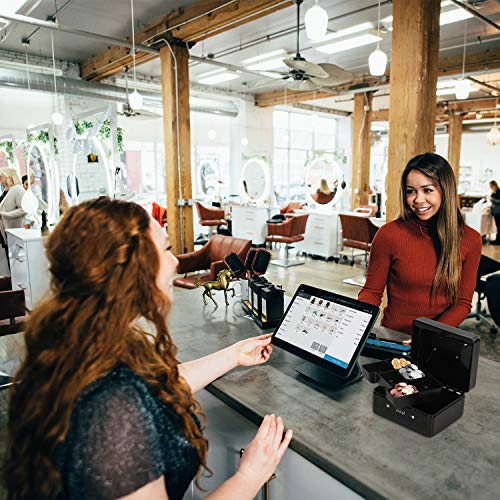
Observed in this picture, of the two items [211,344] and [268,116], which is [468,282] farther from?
[268,116]

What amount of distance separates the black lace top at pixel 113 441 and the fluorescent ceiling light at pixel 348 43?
7.24 m

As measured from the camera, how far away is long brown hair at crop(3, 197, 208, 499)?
82cm

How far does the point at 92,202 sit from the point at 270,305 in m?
1.22

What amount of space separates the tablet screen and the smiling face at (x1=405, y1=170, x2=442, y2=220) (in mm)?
727

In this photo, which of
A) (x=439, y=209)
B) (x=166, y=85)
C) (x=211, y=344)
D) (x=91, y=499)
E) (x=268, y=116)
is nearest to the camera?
(x=91, y=499)

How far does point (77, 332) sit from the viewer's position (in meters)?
0.85

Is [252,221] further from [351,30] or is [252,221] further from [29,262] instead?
[29,262]

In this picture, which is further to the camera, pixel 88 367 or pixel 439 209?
pixel 439 209

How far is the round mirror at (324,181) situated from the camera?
9.12 metres

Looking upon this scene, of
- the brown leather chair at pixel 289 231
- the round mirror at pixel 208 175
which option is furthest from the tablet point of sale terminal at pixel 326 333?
the round mirror at pixel 208 175

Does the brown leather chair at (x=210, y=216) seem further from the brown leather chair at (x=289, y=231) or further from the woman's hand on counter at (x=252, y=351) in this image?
the woman's hand on counter at (x=252, y=351)

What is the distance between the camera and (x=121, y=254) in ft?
2.87

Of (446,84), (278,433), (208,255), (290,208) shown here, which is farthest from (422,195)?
(446,84)

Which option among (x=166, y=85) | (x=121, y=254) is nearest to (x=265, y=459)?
(x=121, y=254)
